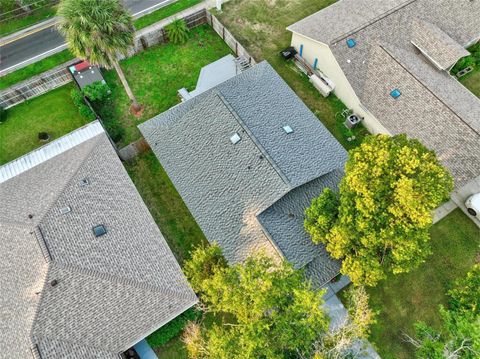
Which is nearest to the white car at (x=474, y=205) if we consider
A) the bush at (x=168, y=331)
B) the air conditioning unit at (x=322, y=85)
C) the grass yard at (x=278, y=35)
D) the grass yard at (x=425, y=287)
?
the grass yard at (x=425, y=287)

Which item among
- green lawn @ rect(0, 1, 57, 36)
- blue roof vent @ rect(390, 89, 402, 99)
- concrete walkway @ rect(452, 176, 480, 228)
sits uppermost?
Result: green lawn @ rect(0, 1, 57, 36)

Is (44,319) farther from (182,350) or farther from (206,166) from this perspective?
(206,166)

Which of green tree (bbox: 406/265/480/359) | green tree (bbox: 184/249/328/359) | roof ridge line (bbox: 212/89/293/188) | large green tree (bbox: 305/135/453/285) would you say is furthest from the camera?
roof ridge line (bbox: 212/89/293/188)

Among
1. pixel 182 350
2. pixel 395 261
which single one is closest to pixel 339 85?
pixel 395 261

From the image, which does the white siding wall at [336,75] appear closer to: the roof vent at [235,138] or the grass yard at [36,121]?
the roof vent at [235,138]

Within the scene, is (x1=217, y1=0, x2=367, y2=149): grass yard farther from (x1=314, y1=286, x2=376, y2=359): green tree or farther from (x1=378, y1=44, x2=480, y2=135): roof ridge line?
(x1=314, y1=286, x2=376, y2=359): green tree

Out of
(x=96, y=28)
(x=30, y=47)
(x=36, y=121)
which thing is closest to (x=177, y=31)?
(x=96, y=28)

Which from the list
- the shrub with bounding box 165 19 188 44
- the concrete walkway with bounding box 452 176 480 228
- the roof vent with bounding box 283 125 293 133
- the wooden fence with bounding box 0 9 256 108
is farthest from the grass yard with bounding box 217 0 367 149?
the concrete walkway with bounding box 452 176 480 228
